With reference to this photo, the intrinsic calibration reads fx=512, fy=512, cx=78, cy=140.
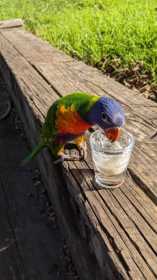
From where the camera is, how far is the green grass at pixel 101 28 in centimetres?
404

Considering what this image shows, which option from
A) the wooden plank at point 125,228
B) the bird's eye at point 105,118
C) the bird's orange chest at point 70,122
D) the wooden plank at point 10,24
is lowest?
the wooden plank at point 10,24

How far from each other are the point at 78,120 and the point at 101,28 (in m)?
2.83

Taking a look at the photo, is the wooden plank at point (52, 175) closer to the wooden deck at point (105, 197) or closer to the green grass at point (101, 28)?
the wooden deck at point (105, 197)

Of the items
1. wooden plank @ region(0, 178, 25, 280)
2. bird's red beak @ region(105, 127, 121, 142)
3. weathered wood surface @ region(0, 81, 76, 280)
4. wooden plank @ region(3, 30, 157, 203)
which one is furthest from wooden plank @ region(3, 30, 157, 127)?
wooden plank @ region(0, 178, 25, 280)

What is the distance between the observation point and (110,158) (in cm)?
170

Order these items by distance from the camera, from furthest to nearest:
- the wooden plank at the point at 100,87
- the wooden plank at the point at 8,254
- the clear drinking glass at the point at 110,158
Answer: the wooden plank at the point at 8,254
the wooden plank at the point at 100,87
the clear drinking glass at the point at 110,158

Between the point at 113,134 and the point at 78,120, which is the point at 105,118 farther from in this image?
the point at 78,120

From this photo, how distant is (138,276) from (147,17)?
3.79 meters

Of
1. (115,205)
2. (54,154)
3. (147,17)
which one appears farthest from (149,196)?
(147,17)

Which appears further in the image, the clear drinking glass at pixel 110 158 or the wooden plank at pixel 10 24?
the wooden plank at pixel 10 24

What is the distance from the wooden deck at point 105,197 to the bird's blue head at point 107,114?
20 centimetres

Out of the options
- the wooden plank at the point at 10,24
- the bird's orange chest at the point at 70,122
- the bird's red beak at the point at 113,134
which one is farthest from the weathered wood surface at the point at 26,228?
the wooden plank at the point at 10,24

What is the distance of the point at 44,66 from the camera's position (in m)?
3.46

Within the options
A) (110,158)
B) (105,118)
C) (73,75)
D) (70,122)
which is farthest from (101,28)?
(110,158)
